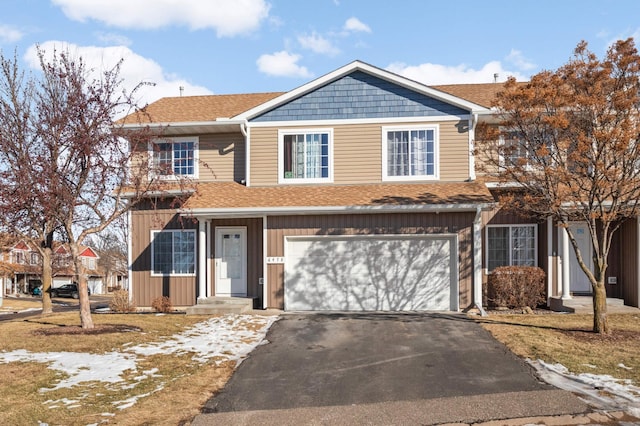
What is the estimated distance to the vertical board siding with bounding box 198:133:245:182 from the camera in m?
17.2

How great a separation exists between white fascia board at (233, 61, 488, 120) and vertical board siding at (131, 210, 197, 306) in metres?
4.00

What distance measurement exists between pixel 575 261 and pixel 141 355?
1281 cm

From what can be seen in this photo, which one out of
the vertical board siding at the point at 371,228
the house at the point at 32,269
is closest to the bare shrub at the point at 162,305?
the vertical board siding at the point at 371,228

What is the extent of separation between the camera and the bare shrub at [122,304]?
16.1 meters

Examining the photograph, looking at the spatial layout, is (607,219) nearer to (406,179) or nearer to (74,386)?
(406,179)

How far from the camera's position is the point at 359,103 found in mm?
16578

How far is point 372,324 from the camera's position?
41.4ft

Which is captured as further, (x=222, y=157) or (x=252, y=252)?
(x=222, y=157)

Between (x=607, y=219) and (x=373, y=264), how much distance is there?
624cm

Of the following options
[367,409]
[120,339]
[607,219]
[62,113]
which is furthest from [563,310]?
[62,113]

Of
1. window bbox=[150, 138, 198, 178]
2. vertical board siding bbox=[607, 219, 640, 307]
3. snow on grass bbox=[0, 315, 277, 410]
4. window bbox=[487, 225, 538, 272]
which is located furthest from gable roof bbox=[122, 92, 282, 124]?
vertical board siding bbox=[607, 219, 640, 307]

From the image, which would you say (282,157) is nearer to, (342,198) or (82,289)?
(342,198)

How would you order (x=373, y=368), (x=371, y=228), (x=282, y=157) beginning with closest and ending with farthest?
(x=373, y=368) < (x=371, y=228) < (x=282, y=157)

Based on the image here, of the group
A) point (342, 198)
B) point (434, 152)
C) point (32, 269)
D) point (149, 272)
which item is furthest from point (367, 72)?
point (32, 269)
